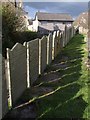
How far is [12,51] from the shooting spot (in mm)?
7461

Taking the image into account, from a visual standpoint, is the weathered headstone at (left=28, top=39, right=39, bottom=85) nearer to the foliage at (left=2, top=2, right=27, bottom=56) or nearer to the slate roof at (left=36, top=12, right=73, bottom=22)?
the foliage at (left=2, top=2, right=27, bottom=56)

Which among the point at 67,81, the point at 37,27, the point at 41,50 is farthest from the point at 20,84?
the point at 37,27

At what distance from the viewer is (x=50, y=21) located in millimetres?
85062

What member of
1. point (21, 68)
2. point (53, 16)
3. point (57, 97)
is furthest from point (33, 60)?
point (53, 16)

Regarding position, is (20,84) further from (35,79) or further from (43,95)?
(35,79)

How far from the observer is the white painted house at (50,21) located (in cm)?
7606

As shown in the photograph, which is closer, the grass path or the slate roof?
the grass path

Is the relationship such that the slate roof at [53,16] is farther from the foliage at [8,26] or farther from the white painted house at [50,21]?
the foliage at [8,26]

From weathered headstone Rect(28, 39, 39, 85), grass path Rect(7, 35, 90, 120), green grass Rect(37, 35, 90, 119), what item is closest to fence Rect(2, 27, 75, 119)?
weathered headstone Rect(28, 39, 39, 85)

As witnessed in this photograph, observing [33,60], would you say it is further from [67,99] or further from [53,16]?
[53,16]

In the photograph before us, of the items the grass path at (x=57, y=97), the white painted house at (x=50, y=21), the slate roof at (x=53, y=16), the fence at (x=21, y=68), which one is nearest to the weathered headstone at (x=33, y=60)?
the fence at (x=21, y=68)

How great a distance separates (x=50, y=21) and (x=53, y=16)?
13.2ft

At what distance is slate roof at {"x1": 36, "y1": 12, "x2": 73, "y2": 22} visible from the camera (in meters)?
85.1

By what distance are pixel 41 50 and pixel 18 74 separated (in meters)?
3.82
